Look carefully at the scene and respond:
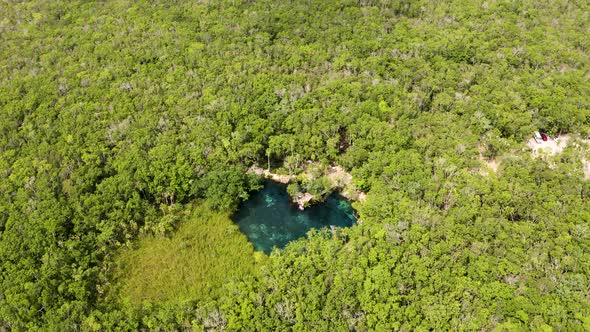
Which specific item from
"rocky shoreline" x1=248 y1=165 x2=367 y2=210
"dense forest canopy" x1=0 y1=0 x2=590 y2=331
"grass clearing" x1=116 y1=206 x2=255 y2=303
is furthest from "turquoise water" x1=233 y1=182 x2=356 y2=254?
"dense forest canopy" x1=0 y1=0 x2=590 y2=331

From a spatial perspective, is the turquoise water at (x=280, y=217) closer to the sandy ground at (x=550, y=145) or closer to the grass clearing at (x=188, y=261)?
the grass clearing at (x=188, y=261)

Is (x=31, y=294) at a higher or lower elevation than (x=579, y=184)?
higher

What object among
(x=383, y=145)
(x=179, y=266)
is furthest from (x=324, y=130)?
(x=179, y=266)

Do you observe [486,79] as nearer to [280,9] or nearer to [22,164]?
[280,9]

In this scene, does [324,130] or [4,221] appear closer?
[4,221]

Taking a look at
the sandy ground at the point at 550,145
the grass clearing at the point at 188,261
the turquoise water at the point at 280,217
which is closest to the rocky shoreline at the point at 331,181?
the turquoise water at the point at 280,217

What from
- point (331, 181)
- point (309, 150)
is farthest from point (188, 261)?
point (309, 150)
